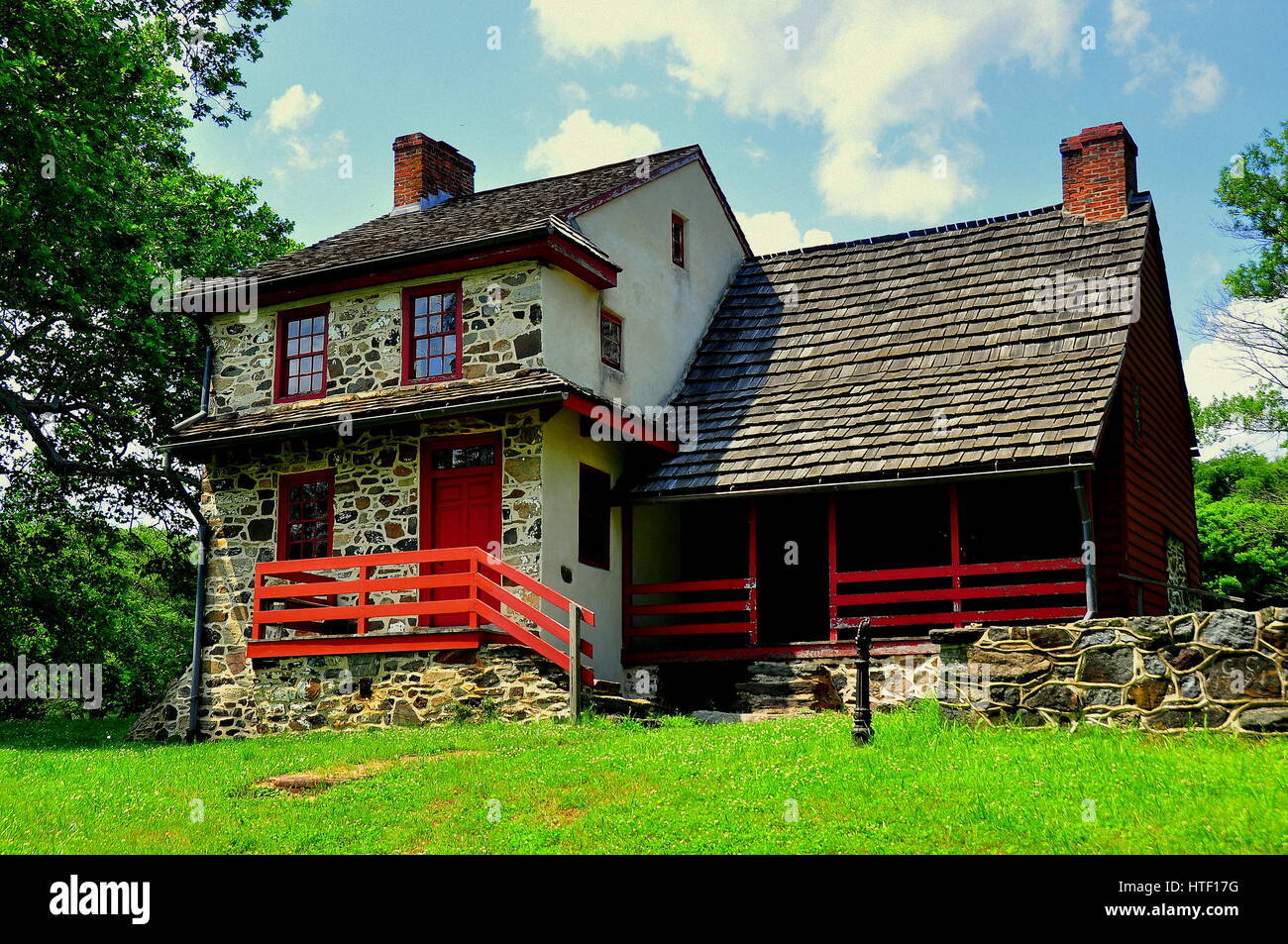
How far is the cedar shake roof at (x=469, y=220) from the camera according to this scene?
56.9 feet

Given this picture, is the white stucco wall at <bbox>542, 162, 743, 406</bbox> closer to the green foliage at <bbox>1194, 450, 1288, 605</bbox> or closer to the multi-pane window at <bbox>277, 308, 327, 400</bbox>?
the multi-pane window at <bbox>277, 308, 327, 400</bbox>

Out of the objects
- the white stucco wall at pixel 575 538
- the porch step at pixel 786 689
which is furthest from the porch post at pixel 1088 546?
the white stucco wall at pixel 575 538

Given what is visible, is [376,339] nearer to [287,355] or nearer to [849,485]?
[287,355]

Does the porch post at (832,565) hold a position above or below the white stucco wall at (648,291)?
below

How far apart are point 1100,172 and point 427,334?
33.4ft

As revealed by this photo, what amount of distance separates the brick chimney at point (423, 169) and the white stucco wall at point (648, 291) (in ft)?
14.3

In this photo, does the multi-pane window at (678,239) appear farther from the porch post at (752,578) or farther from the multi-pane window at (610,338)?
the porch post at (752,578)

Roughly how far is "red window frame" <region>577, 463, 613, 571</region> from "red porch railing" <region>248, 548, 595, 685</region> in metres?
1.34

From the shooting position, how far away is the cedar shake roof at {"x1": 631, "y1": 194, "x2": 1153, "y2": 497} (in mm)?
15852

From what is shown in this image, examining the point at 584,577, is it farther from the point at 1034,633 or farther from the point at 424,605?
the point at 1034,633

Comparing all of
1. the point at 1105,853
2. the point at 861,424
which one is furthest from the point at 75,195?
the point at 1105,853

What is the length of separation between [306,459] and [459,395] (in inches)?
111

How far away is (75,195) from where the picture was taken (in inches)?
701

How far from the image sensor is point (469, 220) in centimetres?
1912
